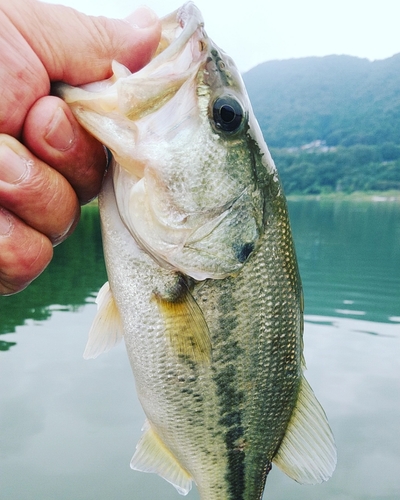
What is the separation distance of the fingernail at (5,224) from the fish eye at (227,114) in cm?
104

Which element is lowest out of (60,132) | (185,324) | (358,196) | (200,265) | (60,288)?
(358,196)

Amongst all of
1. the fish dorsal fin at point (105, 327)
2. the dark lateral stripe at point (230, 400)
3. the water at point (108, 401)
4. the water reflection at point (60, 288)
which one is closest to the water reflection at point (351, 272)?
the water at point (108, 401)

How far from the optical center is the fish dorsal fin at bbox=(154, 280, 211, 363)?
233 cm

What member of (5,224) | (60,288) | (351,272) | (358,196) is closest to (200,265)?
(5,224)

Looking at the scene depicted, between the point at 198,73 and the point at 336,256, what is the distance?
3788 cm

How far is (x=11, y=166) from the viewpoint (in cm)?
211

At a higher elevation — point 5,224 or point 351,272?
point 5,224

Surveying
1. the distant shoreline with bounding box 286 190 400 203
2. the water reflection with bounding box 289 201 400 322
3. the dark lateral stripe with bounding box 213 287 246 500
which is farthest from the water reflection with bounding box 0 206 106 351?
the distant shoreline with bounding box 286 190 400 203

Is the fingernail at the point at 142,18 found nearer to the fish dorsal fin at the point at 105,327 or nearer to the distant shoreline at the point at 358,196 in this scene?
the fish dorsal fin at the point at 105,327

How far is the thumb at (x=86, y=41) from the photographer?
2105 mm

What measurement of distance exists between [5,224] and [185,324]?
94 cm

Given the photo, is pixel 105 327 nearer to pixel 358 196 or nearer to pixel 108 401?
pixel 108 401

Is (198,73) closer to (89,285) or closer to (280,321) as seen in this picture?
(280,321)

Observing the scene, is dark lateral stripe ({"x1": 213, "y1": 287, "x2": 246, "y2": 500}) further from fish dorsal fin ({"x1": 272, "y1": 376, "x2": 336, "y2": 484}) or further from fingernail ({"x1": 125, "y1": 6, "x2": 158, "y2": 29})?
fingernail ({"x1": 125, "y1": 6, "x2": 158, "y2": 29})
